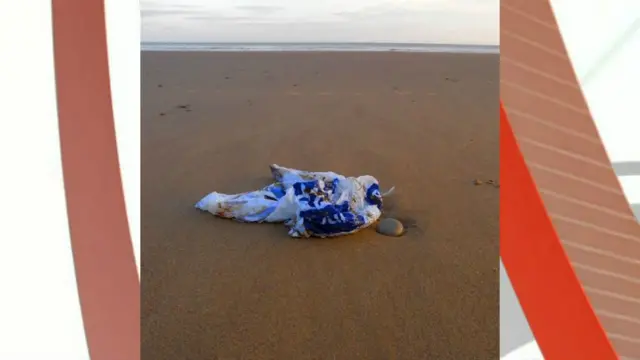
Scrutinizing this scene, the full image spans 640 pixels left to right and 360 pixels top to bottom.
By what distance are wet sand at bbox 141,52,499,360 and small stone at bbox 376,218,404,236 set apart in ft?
0.13

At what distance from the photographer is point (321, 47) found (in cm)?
988

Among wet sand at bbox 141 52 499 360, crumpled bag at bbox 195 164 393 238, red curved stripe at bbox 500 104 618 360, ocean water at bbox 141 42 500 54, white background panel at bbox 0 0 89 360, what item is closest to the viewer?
white background panel at bbox 0 0 89 360

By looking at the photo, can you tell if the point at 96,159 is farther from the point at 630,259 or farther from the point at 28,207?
the point at 630,259

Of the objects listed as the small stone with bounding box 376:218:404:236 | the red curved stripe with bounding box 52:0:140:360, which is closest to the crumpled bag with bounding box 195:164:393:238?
the small stone with bounding box 376:218:404:236

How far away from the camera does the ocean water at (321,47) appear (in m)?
9.55

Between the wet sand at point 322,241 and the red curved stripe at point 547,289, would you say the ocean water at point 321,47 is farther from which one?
the red curved stripe at point 547,289

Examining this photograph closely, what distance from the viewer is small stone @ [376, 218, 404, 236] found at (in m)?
2.79

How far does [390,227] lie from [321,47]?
7424 millimetres

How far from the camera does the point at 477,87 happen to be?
6.43m

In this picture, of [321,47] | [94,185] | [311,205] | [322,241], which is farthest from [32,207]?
[321,47]

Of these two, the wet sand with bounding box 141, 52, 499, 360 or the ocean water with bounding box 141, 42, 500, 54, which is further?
the ocean water with bounding box 141, 42, 500, 54

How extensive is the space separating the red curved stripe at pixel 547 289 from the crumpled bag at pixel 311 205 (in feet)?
5.50

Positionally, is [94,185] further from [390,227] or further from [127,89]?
[390,227]

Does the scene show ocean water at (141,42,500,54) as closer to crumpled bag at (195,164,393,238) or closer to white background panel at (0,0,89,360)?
crumpled bag at (195,164,393,238)
